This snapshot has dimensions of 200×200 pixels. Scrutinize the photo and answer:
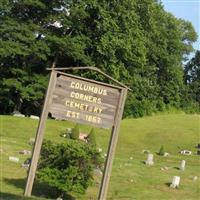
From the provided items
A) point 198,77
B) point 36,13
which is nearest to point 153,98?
point 36,13

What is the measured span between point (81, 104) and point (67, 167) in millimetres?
2895

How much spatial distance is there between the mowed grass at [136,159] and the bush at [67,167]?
0.69m

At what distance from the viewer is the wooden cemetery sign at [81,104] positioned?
1606 cm

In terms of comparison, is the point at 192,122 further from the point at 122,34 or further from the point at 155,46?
the point at 155,46

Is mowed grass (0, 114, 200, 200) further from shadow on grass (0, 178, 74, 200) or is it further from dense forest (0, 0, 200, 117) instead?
dense forest (0, 0, 200, 117)

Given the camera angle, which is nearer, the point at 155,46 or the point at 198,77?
the point at 155,46

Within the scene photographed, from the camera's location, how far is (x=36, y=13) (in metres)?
56.7

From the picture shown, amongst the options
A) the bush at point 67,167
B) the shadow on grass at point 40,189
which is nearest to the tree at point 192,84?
the shadow on grass at point 40,189

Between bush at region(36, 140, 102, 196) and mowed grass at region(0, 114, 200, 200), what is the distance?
2.28 ft

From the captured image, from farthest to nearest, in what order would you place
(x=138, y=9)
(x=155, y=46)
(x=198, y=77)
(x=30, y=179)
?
(x=198, y=77) < (x=155, y=46) < (x=138, y=9) < (x=30, y=179)

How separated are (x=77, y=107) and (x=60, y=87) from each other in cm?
74

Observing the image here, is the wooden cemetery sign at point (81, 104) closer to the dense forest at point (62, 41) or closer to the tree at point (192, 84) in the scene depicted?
the dense forest at point (62, 41)

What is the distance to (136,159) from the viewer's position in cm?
3266

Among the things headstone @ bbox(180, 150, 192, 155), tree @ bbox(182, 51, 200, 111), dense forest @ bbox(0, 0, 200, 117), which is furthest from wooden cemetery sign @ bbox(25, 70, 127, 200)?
tree @ bbox(182, 51, 200, 111)
